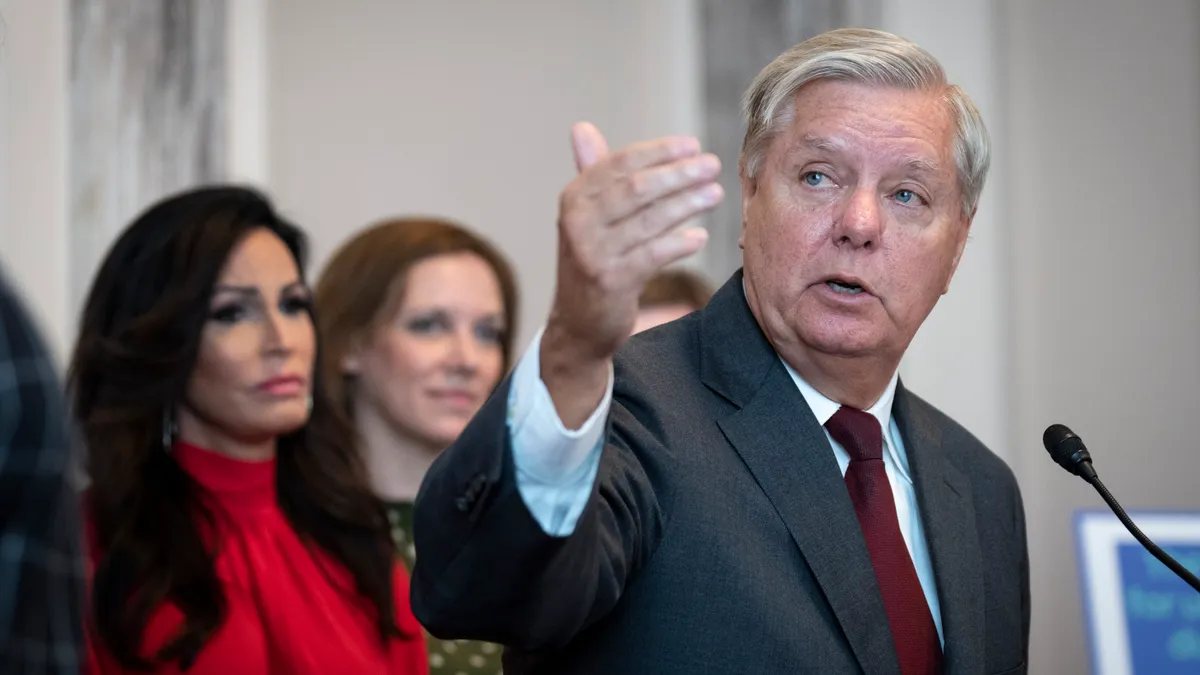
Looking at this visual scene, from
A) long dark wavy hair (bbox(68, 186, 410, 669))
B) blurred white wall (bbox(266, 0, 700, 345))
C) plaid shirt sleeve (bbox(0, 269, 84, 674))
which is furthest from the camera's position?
blurred white wall (bbox(266, 0, 700, 345))

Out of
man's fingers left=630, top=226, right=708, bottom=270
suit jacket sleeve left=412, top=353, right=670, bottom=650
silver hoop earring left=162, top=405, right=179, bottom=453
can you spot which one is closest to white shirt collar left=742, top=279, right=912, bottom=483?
suit jacket sleeve left=412, top=353, right=670, bottom=650

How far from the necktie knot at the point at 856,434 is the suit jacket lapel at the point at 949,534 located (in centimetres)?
14

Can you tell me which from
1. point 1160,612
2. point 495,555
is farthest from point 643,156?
point 1160,612

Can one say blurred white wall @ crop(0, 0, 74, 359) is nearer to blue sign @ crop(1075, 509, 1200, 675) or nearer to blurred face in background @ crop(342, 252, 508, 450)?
blurred face in background @ crop(342, 252, 508, 450)

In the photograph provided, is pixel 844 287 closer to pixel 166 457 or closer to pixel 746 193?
pixel 746 193

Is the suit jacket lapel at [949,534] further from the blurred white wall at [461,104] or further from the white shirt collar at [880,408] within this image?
the blurred white wall at [461,104]

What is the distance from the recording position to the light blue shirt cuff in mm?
1344

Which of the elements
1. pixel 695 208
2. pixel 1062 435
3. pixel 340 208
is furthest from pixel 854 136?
pixel 340 208

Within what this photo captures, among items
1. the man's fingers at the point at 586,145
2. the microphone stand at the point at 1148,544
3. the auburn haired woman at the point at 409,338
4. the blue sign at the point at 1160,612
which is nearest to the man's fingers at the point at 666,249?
the man's fingers at the point at 586,145

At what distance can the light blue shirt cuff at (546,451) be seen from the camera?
1344mm

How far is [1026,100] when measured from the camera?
12.9 ft

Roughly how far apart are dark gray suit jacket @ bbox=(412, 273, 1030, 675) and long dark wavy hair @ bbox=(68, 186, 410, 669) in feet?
3.19

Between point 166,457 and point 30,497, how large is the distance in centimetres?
186

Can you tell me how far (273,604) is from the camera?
269 cm
